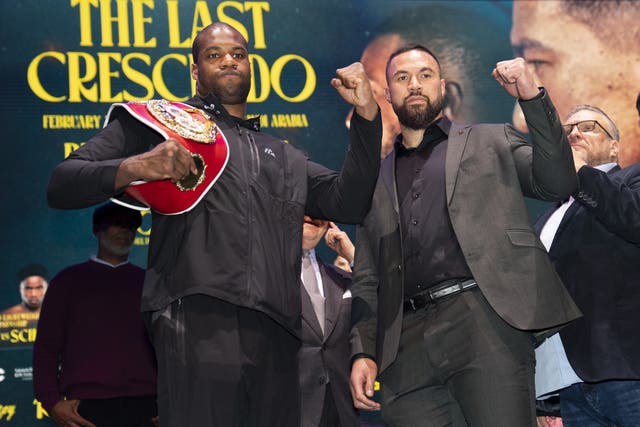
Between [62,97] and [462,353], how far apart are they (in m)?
3.47

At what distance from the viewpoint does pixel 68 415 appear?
420 cm

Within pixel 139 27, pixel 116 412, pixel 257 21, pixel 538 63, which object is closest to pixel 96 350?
pixel 116 412

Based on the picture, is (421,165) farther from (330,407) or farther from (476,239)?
(330,407)

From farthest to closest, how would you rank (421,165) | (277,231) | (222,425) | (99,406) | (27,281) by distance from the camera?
(27,281) < (99,406) < (421,165) < (277,231) < (222,425)

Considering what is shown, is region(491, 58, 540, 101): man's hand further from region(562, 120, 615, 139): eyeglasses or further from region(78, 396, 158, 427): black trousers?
region(78, 396, 158, 427): black trousers

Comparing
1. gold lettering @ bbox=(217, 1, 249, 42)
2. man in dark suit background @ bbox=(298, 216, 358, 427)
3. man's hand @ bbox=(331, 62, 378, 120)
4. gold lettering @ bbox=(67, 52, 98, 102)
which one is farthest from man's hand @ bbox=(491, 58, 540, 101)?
gold lettering @ bbox=(67, 52, 98, 102)

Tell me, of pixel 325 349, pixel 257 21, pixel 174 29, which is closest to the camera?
pixel 325 349

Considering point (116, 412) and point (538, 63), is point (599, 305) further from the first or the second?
point (538, 63)

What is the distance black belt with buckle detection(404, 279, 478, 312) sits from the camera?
2945 mm

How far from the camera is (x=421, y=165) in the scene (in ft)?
10.7

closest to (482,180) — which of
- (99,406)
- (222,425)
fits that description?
(222,425)

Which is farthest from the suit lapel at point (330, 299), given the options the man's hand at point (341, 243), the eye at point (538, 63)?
the eye at point (538, 63)

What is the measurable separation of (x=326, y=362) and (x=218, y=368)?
1.74 meters

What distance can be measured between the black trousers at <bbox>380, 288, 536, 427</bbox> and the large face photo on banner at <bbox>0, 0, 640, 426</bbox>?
7.81ft
